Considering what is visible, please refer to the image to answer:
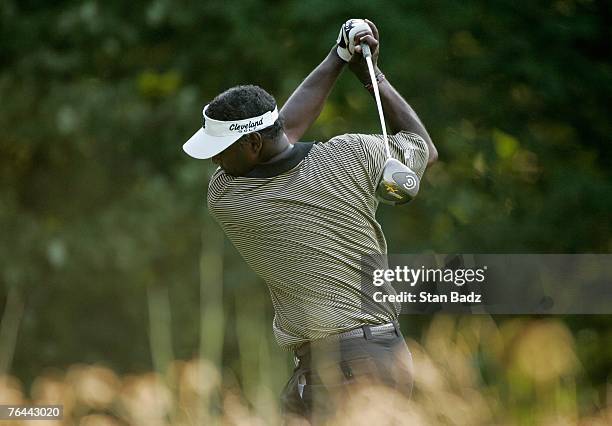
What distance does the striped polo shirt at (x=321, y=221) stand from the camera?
14.9 feet

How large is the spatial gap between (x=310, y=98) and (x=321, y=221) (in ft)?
2.31

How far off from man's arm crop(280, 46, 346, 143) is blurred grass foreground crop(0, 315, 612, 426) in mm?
1087

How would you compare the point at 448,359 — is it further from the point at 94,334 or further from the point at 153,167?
the point at 94,334

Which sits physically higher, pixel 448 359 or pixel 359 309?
pixel 359 309

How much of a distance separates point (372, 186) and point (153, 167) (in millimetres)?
6135

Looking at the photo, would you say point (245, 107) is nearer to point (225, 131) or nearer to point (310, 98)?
point (225, 131)

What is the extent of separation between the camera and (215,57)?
9.42 metres

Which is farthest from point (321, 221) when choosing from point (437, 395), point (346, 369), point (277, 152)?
point (437, 395)

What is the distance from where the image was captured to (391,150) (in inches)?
183

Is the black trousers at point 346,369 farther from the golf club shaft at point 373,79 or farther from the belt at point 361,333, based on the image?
the golf club shaft at point 373,79

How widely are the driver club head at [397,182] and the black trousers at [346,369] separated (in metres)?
0.51

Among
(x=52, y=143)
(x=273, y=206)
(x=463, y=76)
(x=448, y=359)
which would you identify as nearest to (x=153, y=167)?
(x=52, y=143)

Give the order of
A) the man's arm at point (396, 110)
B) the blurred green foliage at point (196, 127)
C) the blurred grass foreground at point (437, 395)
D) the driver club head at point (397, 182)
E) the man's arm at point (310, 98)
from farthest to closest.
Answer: the blurred green foliage at point (196, 127)
the man's arm at point (310, 98)
the blurred grass foreground at point (437, 395)
the man's arm at point (396, 110)
the driver club head at point (397, 182)

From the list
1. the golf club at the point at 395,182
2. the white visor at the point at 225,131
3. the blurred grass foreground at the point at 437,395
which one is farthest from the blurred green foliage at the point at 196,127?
the golf club at the point at 395,182
